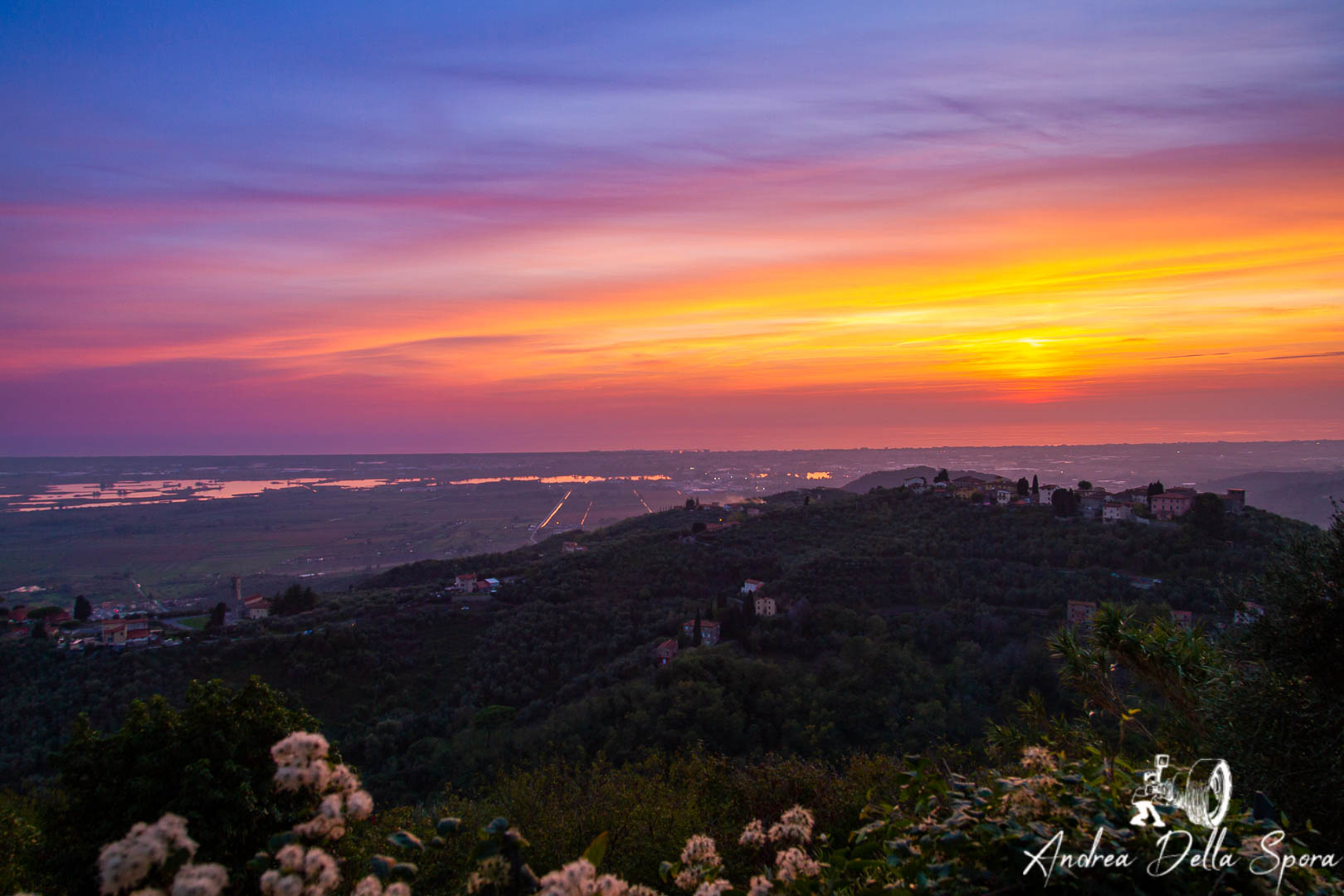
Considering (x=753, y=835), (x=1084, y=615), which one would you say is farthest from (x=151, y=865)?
(x=1084, y=615)

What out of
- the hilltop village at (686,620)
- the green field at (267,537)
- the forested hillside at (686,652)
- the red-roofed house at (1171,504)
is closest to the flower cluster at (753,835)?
the forested hillside at (686,652)

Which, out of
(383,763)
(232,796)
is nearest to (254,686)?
(232,796)
